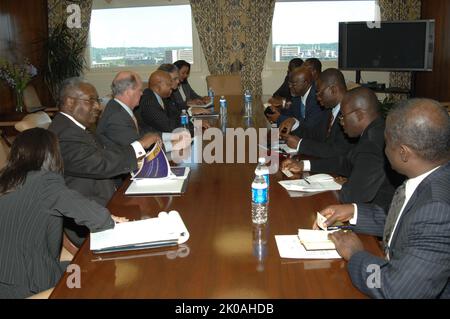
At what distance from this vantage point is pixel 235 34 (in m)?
7.89

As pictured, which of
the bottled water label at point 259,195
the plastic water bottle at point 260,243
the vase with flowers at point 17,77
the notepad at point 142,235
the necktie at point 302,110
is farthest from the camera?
the vase with flowers at point 17,77

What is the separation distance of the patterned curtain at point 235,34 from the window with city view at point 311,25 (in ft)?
0.93

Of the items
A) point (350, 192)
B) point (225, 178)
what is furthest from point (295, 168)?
point (350, 192)

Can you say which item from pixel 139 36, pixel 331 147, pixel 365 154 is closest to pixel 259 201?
pixel 365 154

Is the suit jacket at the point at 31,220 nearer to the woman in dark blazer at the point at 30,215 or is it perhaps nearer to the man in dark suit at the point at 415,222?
the woman in dark blazer at the point at 30,215

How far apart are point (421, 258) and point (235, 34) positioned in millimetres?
6911

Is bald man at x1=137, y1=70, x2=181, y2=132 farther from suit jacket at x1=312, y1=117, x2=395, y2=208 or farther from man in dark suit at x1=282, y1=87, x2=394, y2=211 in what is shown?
suit jacket at x1=312, y1=117, x2=395, y2=208

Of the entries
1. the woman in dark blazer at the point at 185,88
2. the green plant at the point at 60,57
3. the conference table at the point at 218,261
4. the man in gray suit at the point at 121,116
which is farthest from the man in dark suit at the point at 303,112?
the green plant at the point at 60,57

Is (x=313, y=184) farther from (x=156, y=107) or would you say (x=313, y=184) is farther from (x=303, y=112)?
(x=303, y=112)

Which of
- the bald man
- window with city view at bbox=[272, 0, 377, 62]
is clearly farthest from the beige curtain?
the bald man

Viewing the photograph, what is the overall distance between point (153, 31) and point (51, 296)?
7.27m

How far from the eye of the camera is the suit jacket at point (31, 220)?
5.99ft
